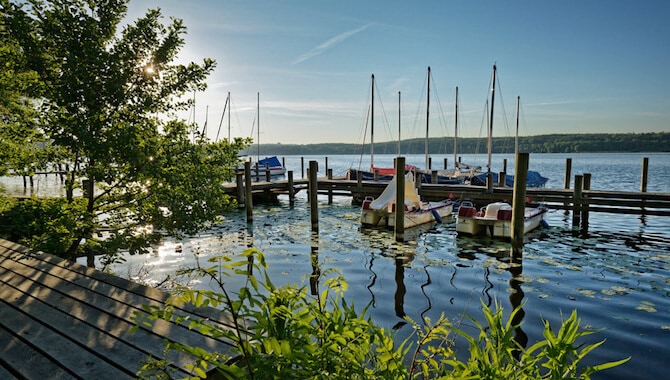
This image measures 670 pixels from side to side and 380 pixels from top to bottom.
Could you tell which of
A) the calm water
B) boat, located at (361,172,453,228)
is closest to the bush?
the calm water

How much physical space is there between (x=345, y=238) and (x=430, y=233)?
3.64 m

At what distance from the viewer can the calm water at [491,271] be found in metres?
7.58

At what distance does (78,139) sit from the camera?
650cm

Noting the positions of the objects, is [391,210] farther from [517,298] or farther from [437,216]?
[517,298]

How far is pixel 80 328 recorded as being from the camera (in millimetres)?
3557

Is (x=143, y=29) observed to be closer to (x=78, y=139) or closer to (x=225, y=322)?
(x=78, y=139)

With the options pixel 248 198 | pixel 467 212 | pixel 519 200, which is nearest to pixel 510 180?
pixel 467 212

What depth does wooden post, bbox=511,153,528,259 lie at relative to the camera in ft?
36.0

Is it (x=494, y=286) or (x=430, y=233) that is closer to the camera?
(x=494, y=286)

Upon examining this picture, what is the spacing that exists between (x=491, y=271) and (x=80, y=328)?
33.4ft

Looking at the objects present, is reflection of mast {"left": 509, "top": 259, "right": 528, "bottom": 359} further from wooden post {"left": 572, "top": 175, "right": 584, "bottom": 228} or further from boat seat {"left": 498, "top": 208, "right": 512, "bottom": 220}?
wooden post {"left": 572, "top": 175, "right": 584, "bottom": 228}

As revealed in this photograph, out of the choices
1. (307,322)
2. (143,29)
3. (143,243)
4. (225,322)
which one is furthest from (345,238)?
(307,322)

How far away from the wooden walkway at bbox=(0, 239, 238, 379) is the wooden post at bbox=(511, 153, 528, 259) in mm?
9658

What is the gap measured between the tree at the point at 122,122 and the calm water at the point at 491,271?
295 centimetres
